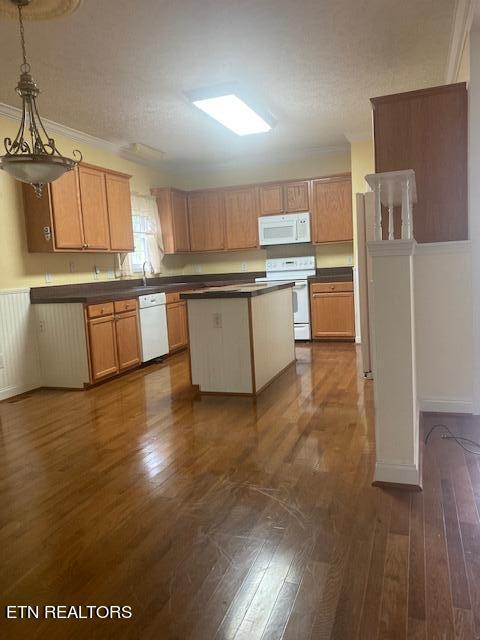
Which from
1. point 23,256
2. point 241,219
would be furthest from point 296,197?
point 23,256

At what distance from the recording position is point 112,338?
16.5ft

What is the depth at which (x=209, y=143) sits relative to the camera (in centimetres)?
623

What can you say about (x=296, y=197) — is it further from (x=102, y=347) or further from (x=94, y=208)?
(x=102, y=347)

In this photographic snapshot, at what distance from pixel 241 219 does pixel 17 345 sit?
3.76 meters

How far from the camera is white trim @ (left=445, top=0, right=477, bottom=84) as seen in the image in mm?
2989

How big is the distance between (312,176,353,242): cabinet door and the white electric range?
0.44 metres

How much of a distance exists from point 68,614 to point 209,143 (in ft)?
18.6

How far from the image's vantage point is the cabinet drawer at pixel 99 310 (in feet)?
15.5

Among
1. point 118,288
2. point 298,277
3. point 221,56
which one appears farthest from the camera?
point 298,277

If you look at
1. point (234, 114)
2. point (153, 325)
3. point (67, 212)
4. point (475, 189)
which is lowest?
point (153, 325)

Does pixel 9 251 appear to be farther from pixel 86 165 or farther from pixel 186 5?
pixel 186 5

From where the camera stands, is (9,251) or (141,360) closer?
(9,251)

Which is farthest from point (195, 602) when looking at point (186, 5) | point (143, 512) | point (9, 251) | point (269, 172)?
point (269, 172)

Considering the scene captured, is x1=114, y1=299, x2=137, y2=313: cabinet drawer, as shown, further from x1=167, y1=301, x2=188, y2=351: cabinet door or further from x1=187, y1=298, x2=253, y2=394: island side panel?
x1=187, y1=298, x2=253, y2=394: island side panel
